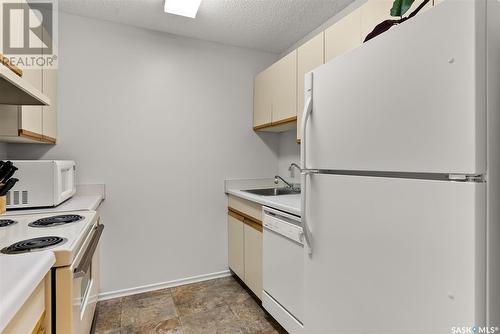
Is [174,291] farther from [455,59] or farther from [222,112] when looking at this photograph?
[455,59]

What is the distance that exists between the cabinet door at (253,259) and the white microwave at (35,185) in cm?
139

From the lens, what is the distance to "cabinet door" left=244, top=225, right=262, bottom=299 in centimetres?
208

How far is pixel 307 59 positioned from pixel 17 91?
175 centimetres

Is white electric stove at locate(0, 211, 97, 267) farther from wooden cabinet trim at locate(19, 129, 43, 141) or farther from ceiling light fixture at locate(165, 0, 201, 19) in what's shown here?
ceiling light fixture at locate(165, 0, 201, 19)

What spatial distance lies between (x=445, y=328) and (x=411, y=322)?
99 mm

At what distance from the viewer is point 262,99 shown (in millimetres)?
2650

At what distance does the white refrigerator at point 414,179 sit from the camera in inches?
25.2

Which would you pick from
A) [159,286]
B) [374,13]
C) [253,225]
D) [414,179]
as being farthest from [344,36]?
[159,286]

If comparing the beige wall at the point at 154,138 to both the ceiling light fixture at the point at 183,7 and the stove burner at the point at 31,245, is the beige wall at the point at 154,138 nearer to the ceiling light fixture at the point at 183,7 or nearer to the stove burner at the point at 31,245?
the ceiling light fixture at the point at 183,7

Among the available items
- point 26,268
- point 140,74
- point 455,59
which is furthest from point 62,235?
point 140,74

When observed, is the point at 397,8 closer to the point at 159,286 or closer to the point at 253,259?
the point at 253,259

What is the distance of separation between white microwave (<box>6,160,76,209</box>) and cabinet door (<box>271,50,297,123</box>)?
1688 millimetres

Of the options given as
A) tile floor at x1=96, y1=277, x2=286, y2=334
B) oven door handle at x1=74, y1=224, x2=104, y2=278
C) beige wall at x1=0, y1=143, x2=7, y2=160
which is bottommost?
tile floor at x1=96, y1=277, x2=286, y2=334

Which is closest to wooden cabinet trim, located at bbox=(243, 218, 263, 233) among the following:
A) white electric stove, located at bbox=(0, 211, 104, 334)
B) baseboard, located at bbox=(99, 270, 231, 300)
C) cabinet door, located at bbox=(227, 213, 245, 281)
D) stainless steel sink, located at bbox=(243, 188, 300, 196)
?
cabinet door, located at bbox=(227, 213, 245, 281)
